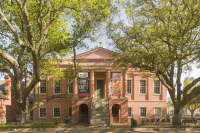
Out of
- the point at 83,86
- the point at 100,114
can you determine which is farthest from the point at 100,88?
the point at 100,114

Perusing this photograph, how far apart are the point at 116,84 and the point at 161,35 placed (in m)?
11.2

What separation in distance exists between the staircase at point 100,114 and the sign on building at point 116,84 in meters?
1.73

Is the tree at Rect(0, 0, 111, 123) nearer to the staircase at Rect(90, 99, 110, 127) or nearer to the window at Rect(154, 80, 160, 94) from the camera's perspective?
Result: the staircase at Rect(90, 99, 110, 127)

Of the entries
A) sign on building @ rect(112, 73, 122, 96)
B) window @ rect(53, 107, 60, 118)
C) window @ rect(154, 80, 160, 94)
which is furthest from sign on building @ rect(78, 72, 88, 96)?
window @ rect(154, 80, 160, 94)

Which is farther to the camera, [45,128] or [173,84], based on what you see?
[173,84]

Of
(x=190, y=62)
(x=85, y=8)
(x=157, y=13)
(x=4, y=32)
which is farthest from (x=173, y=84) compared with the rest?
(x=4, y=32)

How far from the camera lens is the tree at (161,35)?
1608 cm

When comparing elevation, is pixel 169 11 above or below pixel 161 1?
below

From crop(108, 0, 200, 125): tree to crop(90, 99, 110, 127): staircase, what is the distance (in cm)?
701

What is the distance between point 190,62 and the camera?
61.4 feet

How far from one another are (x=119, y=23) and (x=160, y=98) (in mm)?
15150

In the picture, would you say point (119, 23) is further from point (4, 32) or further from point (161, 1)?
point (4, 32)

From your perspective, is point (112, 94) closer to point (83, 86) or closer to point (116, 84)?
point (116, 84)

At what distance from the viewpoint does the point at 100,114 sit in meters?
22.5
